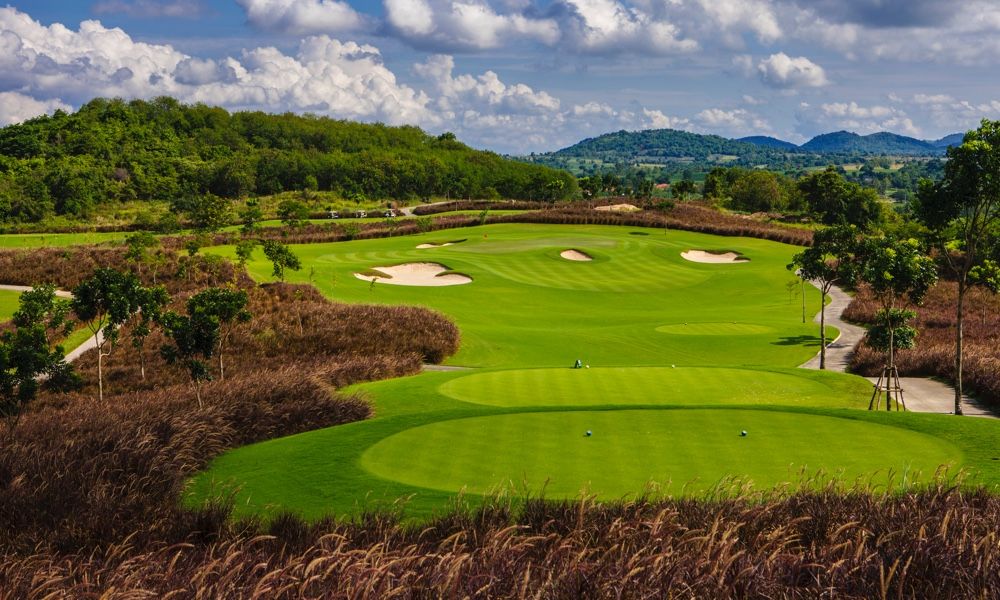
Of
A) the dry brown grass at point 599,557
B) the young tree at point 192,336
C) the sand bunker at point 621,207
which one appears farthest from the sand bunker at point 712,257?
the dry brown grass at point 599,557

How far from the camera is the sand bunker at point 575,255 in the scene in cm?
6106

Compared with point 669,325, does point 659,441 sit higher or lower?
higher

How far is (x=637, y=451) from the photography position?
36.2 ft

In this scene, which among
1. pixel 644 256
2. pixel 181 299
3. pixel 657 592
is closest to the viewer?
pixel 657 592

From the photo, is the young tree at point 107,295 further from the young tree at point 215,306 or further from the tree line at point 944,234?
the tree line at point 944,234

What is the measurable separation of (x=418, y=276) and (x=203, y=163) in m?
102

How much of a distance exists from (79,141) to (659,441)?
148542mm

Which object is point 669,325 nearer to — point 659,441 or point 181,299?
point 181,299

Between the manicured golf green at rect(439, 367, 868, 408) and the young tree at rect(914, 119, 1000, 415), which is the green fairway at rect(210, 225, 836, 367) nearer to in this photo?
the manicured golf green at rect(439, 367, 868, 408)

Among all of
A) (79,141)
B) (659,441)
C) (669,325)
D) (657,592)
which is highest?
(79,141)

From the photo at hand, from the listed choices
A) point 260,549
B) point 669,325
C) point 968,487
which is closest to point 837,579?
point 968,487

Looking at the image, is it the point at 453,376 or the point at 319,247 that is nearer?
the point at 453,376

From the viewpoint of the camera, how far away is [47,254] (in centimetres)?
5159

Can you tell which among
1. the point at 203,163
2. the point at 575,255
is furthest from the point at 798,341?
the point at 203,163
